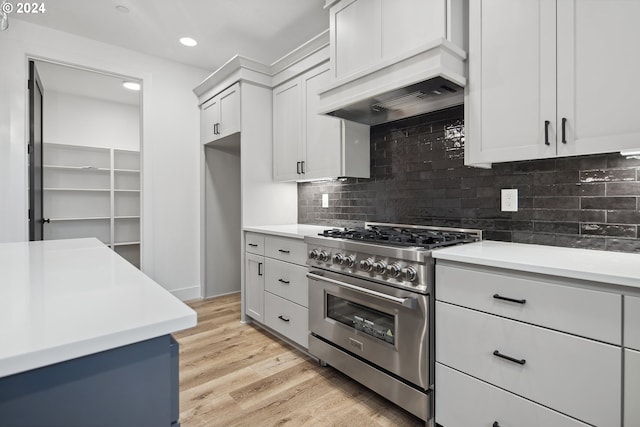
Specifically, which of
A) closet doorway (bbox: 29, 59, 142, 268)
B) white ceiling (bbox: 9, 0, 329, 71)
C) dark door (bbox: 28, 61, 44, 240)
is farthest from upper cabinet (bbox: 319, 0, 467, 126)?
closet doorway (bbox: 29, 59, 142, 268)

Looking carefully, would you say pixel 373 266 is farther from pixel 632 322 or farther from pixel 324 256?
pixel 632 322

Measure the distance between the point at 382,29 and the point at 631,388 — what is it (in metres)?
2.11

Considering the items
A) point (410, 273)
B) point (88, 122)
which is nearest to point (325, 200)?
point (410, 273)

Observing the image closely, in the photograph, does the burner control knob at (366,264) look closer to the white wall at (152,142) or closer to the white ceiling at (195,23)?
the white ceiling at (195,23)

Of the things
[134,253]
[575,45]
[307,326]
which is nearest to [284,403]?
[307,326]

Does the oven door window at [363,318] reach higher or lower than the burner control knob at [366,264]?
lower

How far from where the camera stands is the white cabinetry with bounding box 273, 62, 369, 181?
2.67m

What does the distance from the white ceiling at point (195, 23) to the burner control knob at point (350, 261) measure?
2.07 m

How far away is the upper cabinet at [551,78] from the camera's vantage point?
136cm

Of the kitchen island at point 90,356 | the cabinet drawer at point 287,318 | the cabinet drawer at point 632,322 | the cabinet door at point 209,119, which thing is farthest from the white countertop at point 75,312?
the cabinet door at point 209,119

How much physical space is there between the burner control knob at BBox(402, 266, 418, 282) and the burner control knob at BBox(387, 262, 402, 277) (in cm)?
3

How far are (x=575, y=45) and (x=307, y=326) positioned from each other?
7.27 ft

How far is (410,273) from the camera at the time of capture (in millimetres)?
1697

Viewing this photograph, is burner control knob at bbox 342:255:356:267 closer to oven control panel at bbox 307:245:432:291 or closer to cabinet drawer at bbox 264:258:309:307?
oven control panel at bbox 307:245:432:291
